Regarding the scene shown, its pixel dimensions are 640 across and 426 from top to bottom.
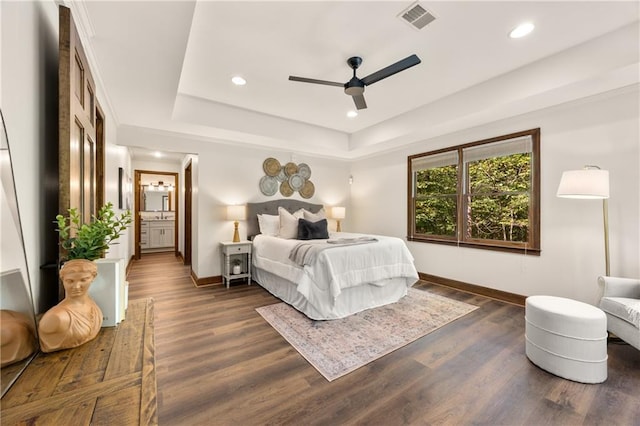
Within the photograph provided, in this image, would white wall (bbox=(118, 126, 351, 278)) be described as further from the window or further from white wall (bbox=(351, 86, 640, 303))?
white wall (bbox=(351, 86, 640, 303))

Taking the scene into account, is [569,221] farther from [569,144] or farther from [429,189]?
[429,189]

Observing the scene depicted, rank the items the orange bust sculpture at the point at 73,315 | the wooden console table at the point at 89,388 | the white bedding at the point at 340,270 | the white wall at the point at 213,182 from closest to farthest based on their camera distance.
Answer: the wooden console table at the point at 89,388, the orange bust sculpture at the point at 73,315, the white bedding at the point at 340,270, the white wall at the point at 213,182

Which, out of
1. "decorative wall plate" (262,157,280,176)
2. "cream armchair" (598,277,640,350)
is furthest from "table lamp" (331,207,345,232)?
"cream armchair" (598,277,640,350)

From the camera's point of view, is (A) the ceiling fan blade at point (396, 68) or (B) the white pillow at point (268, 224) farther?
(B) the white pillow at point (268, 224)

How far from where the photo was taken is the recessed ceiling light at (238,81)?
3.05m

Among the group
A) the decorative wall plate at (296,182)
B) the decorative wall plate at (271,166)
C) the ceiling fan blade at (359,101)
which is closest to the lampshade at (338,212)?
the decorative wall plate at (296,182)

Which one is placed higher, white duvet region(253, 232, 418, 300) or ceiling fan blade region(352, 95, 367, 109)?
ceiling fan blade region(352, 95, 367, 109)

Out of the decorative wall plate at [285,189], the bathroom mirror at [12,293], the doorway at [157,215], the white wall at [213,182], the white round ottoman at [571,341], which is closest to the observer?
the bathroom mirror at [12,293]

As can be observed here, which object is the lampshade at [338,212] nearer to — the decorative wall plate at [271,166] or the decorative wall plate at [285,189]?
the decorative wall plate at [285,189]

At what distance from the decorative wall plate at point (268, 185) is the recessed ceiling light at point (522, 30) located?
383 centimetres

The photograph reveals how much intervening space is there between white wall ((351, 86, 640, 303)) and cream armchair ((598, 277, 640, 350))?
635 mm

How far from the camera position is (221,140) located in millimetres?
4492

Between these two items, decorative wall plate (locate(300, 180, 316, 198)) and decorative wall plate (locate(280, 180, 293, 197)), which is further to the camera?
decorative wall plate (locate(300, 180, 316, 198))

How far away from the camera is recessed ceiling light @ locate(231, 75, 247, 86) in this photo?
3050mm
